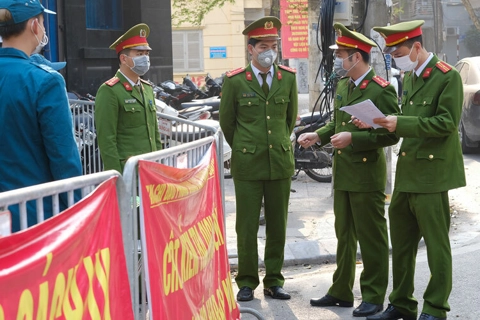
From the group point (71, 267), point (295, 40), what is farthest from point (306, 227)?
point (295, 40)

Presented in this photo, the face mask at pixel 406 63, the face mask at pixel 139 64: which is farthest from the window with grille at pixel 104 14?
the face mask at pixel 406 63

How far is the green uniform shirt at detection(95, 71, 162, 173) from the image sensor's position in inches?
252

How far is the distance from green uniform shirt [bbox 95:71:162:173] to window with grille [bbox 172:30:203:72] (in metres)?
34.9

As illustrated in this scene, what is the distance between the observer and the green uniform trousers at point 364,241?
20.3 feet

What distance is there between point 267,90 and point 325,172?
6157mm

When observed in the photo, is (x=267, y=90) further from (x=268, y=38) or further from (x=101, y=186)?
(x=101, y=186)

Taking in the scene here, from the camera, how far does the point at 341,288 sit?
21.0 feet

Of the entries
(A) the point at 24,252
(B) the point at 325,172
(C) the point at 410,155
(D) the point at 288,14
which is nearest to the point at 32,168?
(A) the point at 24,252

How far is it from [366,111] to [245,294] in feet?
6.15

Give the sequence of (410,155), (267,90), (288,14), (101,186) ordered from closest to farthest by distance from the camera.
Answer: (101,186) → (410,155) → (267,90) → (288,14)

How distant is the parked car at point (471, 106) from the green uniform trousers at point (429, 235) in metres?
9.37

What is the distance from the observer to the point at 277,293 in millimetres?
6695

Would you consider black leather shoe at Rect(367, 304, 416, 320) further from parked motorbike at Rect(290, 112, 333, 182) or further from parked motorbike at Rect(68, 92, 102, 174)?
parked motorbike at Rect(290, 112, 333, 182)

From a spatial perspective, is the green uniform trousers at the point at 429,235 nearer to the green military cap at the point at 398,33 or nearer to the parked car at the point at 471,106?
the green military cap at the point at 398,33
